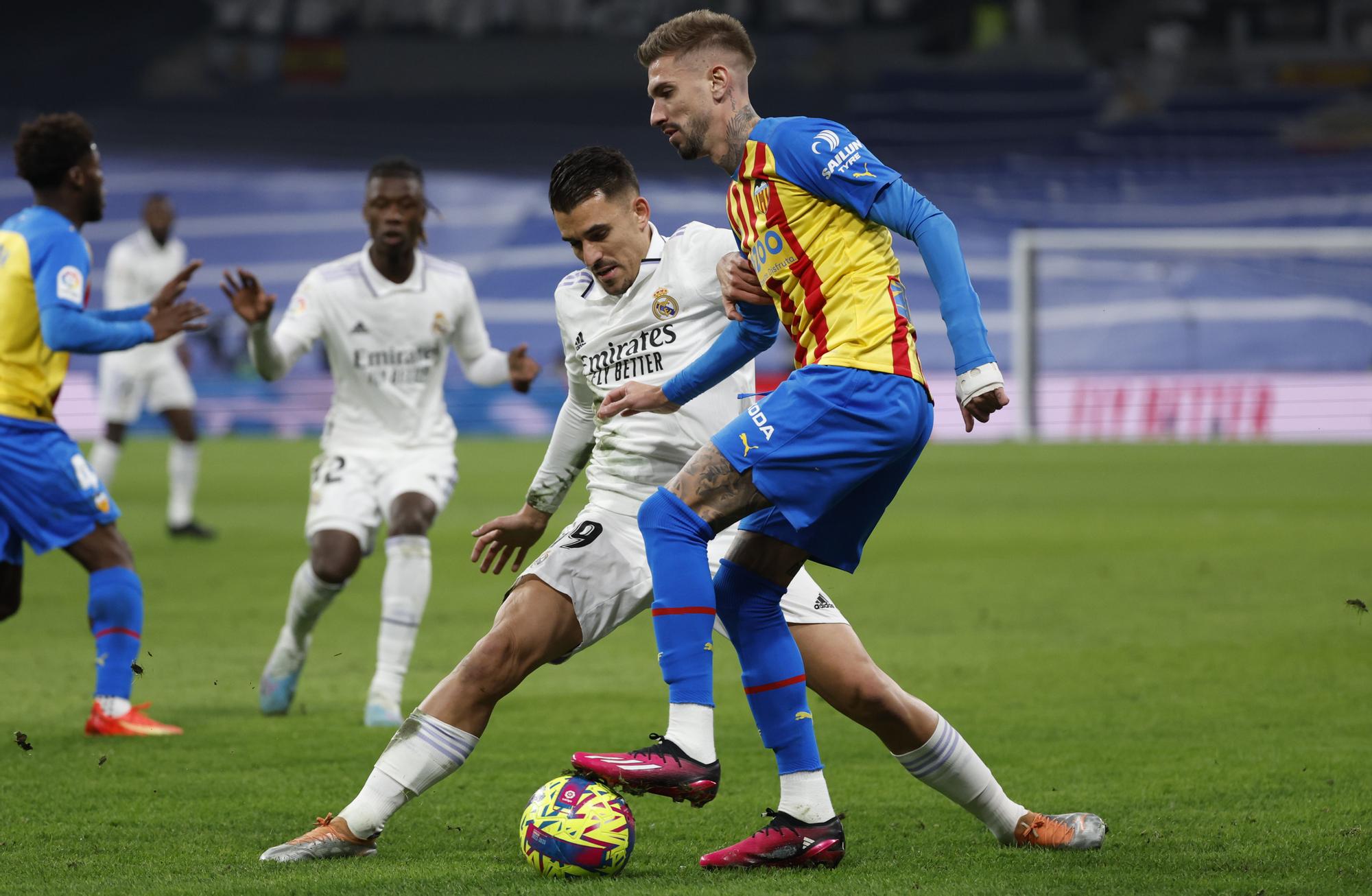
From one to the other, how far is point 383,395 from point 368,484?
0.46 meters

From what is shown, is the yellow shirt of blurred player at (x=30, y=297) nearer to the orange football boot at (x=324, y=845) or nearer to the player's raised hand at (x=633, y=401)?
the orange football boot at (x=324, y=845)

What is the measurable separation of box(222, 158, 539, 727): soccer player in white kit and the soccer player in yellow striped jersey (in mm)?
2727

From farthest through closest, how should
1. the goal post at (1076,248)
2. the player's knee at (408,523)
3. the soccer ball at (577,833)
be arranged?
the goal post at (1076,248)
the player's knee at (408,523)
the soccer ball at (577,833)

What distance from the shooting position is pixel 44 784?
5285 mm

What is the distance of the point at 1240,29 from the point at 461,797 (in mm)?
34616

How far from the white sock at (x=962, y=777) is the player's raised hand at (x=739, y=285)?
1178 millimetres

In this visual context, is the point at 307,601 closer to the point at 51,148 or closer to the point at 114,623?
the point at 114,623

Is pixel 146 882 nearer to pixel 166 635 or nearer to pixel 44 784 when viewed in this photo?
pixel 44 784

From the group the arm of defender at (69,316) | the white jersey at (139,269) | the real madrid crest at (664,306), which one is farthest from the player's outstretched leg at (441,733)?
the white jersey at (139,269)

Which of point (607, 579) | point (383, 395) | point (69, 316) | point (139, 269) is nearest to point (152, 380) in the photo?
point (139, 269)

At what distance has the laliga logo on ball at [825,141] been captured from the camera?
13.0 ft

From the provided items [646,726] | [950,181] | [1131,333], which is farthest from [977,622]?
[950,181]

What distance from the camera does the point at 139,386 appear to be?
1398cm

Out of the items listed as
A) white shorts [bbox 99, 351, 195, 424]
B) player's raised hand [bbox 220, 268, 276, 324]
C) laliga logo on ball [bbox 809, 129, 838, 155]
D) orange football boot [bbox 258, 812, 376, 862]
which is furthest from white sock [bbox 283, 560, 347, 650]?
white shorts [bbox 99, 351, 195, 424]
